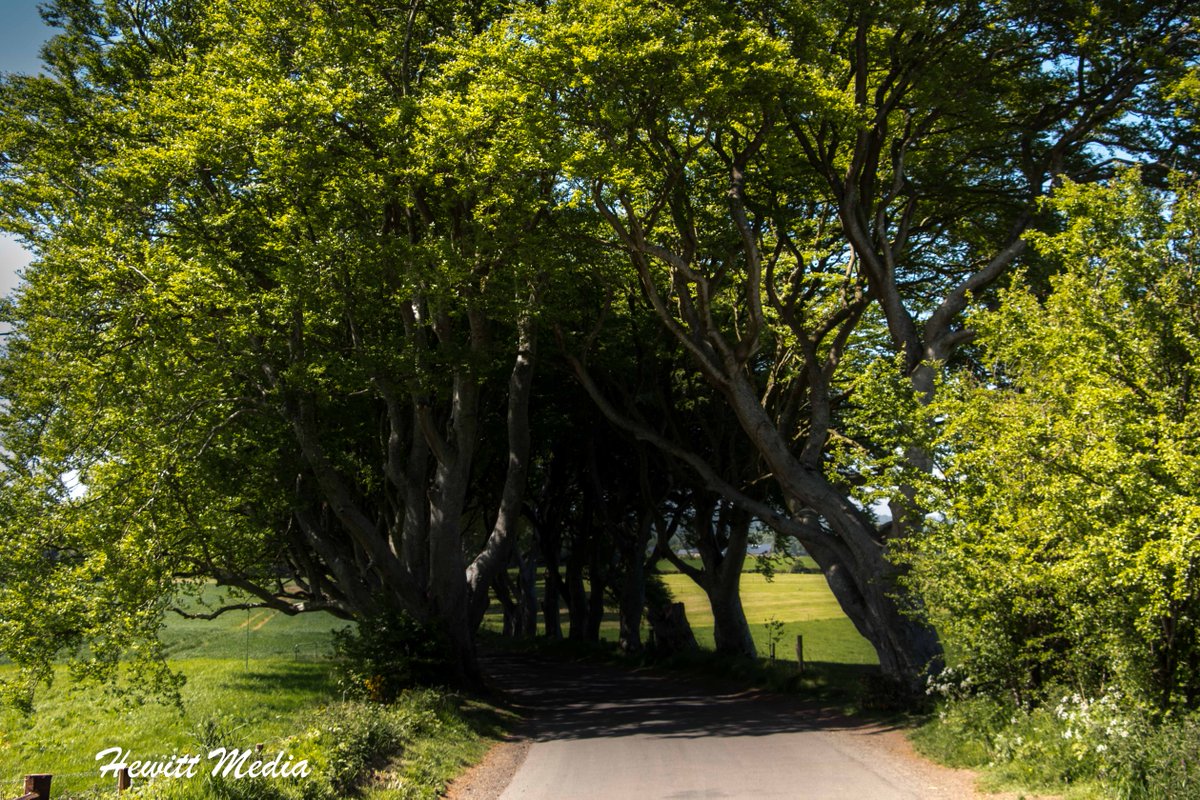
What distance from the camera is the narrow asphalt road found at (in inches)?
428

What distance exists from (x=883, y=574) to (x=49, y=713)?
62.2ft

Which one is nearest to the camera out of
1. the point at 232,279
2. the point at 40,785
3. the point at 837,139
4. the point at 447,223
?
the point at 40,785

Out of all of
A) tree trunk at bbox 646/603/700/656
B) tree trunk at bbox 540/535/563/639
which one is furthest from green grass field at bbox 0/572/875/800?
tree trunk at bbox 540/535/563/639

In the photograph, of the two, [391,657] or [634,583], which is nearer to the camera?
[391,657]

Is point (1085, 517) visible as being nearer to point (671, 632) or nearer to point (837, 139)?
point (837, 139)

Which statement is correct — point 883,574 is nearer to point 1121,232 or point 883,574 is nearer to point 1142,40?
point 1121,232

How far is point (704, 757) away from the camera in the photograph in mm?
13008

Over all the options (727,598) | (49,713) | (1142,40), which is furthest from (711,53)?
(49,713)

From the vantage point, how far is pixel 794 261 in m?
20.5

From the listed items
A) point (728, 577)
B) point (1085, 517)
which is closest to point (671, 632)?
point (728, 577)

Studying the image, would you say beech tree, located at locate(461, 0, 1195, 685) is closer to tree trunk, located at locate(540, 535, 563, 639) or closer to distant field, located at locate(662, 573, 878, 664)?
distant field, located at locate(662, 573, 878, 664)

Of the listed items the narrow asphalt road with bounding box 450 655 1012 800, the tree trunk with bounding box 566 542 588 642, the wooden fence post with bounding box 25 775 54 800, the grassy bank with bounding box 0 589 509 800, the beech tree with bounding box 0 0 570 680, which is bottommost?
the narrow asphalt road with bounding box 450 655 1012 800

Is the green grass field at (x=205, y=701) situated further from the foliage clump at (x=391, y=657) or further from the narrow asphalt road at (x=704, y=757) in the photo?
the narrow asphalt road at (x=704, y=757)

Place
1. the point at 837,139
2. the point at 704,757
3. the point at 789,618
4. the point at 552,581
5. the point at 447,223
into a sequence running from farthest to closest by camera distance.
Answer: the point at 789,618
the point at 552,581
the point at 447,223
the point at 837,139
the point at 704,757
